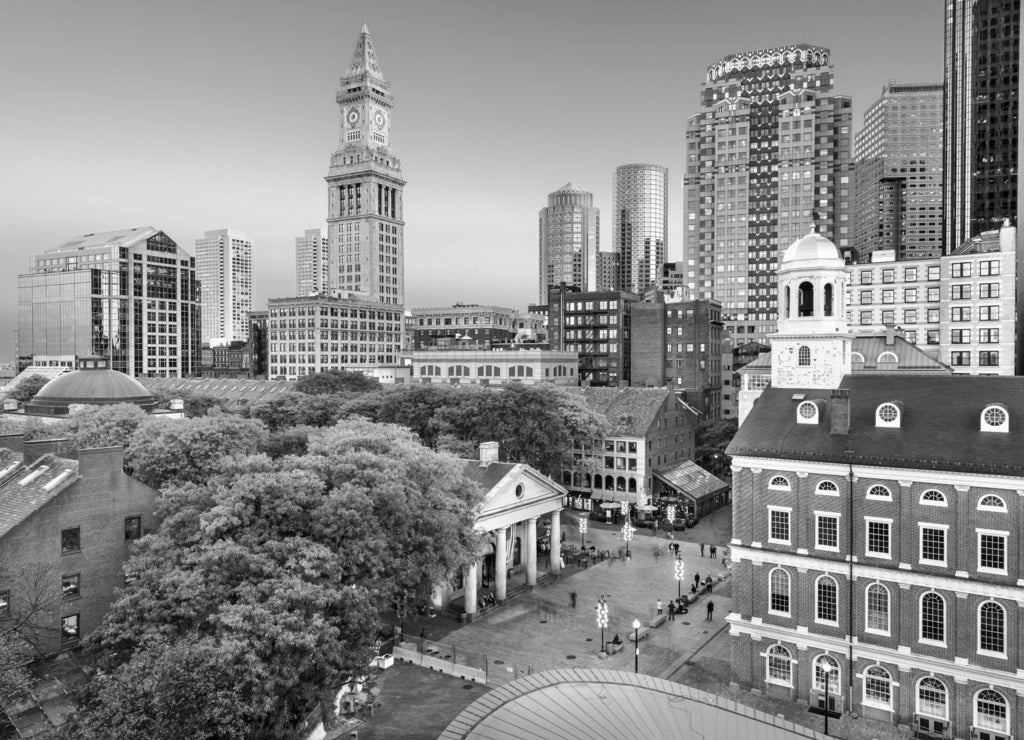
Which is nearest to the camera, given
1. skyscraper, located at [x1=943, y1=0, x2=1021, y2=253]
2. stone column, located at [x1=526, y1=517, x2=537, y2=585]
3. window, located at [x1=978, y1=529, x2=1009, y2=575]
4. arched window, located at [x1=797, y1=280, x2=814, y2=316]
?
window, located at [x1=978, y1=529, x2=1009, y2=575]

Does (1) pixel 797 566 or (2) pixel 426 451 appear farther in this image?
(2) pixel 426 451

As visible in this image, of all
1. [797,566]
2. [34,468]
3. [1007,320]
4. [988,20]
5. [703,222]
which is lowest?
[797,566]

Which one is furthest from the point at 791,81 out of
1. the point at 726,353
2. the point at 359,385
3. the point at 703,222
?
the point at 359,385

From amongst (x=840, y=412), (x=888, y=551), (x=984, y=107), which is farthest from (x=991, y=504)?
(x=984, y=107)

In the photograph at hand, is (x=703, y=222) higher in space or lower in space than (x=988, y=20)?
lower

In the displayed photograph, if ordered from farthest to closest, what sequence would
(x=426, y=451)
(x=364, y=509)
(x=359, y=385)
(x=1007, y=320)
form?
1. (x=359, y=385)
2. (x=1007, y=320)
3. (x=426, y=451)
4. (x=364, y=509)

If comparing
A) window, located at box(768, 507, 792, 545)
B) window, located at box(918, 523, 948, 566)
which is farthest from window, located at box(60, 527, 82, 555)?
window, located at box(918, 523, 948, 566)

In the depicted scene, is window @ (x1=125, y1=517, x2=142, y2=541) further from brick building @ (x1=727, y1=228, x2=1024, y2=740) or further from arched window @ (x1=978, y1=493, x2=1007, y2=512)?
arched window @ (x1=978, y1=493, x2=1007, y2=512)

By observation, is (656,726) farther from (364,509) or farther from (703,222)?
(703,222)
